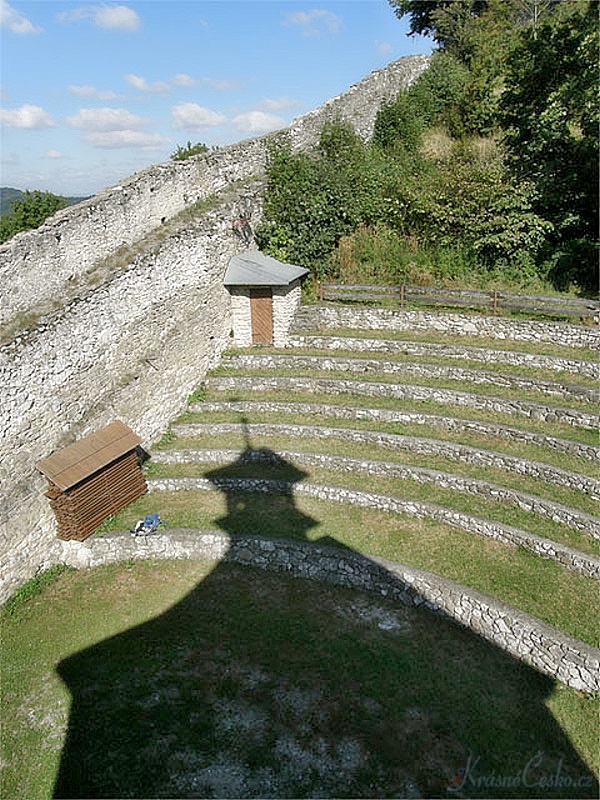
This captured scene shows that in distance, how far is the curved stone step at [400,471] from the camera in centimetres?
847

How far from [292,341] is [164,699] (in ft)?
31.5

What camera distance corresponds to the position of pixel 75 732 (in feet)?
21.2

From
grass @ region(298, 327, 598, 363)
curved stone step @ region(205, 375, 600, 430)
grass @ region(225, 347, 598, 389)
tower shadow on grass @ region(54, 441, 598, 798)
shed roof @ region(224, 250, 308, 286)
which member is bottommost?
tower shadow on grass @ region(54, 441, 598, 798)

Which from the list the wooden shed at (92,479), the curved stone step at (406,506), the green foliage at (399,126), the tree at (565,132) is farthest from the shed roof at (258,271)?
the green foliage at (399,126)

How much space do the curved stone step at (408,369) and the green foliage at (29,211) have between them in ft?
51.7

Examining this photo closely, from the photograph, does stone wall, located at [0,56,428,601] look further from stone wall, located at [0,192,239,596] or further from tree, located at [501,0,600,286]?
tree, located at [501,0,600,286]

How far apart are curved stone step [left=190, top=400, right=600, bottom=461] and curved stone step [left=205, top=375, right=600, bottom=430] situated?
65 cm

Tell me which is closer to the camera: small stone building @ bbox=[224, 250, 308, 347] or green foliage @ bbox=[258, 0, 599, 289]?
small stone building @ bbox=[224, 250, 308, 347]

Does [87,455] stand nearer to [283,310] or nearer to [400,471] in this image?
[400,471]

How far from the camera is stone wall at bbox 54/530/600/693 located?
6.61 meters

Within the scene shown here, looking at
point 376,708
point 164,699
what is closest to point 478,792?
point 376,708

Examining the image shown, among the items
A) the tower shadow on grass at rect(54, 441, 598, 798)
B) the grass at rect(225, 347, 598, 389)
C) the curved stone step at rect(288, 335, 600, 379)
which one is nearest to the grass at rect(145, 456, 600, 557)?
the tower shadow on grass at rect(54, 441, 598, 798)

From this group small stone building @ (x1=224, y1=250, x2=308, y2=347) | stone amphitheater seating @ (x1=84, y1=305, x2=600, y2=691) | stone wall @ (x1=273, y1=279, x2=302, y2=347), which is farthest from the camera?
stone wall @ (x1=273, y1=279, x2=302, y2=347)

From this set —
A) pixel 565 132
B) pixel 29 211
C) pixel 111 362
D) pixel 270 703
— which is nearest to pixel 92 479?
pixel 111 362
